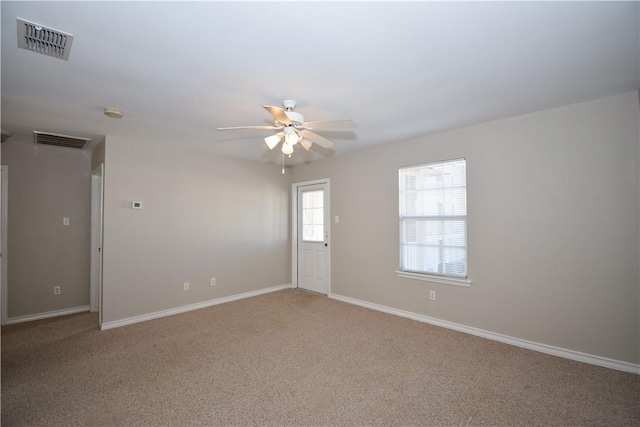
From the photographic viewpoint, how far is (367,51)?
1.97 meters

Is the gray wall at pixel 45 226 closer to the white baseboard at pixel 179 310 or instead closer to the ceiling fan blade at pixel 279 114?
the white baseboard at pixel 179 310

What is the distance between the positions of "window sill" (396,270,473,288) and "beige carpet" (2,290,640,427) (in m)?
0.56

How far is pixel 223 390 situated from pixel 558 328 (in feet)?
10.3

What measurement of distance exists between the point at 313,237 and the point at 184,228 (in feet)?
7.14

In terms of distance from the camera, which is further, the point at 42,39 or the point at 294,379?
the point at 294,379

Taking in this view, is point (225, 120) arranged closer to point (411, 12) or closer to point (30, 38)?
point (30, 38)

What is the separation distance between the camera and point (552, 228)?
2.97m

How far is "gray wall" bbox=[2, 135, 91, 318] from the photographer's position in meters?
3.98

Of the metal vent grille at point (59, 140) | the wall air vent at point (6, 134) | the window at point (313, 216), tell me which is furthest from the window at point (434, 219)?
the wall air vent at point (6, 134)

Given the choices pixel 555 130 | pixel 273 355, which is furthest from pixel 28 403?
pixel 555 130

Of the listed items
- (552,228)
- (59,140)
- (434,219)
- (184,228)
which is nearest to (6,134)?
(59,140)

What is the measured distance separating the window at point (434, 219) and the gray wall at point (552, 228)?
A: 0.13m

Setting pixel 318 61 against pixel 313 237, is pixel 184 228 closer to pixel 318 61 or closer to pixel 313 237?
pixel 313 237

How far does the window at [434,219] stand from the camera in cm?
363
